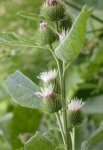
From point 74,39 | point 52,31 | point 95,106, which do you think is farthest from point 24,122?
point 74,39

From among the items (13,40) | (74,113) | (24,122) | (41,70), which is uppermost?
(13,40)

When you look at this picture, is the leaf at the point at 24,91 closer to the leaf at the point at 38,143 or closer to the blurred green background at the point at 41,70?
the leaf at the point at 38,143

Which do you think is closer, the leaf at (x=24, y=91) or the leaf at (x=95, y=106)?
the leaf at (x=24, y=91)

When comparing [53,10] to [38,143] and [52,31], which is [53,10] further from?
[38,143]

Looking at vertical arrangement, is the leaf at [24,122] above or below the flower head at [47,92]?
below

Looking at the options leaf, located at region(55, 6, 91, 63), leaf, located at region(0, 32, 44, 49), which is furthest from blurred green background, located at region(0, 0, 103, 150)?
leaf, located at region(55, 6, 91, 63)

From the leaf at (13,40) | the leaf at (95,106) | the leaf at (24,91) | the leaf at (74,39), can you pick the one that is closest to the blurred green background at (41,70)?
the leaf at (95,106)

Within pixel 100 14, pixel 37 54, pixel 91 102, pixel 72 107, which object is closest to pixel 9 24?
pixel 37 54
